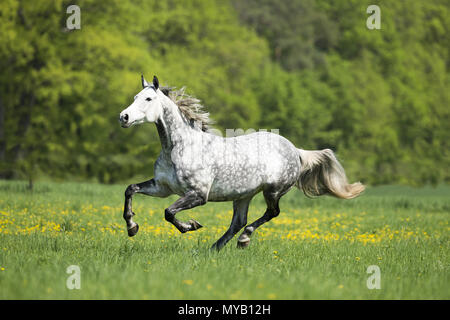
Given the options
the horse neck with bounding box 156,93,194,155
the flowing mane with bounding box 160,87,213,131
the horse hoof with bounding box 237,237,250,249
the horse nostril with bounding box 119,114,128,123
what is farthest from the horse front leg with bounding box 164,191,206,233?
the horse nostril with bounding box 119,114,128,123

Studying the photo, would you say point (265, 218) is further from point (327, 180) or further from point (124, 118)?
point (124, 118)

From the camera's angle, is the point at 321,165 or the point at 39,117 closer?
the point at 321,165

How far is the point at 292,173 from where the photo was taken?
340 inches

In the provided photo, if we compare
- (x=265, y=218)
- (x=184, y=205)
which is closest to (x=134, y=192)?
(x=184, y=205)

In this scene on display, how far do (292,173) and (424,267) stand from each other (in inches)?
88.9

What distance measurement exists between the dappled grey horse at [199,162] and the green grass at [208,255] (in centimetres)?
61

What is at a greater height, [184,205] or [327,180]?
[327,180]

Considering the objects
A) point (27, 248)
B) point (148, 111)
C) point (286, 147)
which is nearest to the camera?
point (148, 111)

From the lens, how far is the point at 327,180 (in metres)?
9.36

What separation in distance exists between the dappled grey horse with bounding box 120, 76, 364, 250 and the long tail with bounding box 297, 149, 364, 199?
855 mm

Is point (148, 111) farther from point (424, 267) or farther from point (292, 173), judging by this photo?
point (424, 267)

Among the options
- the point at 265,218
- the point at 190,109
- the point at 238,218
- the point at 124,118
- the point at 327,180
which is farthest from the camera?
the point at 327,180

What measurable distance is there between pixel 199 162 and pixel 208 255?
46.2 inches
